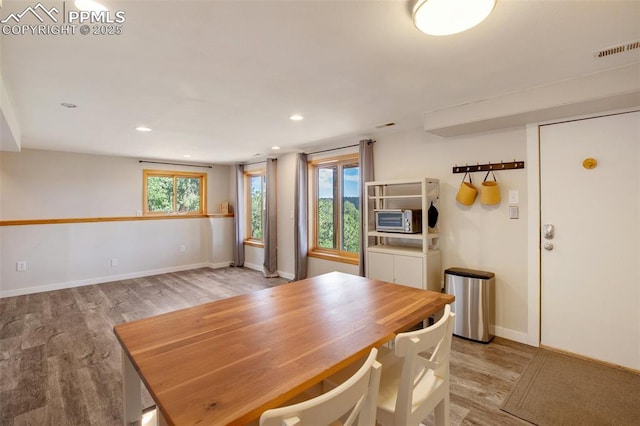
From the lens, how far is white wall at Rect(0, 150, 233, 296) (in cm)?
462

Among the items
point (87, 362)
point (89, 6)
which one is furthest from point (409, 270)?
point (89, 6)

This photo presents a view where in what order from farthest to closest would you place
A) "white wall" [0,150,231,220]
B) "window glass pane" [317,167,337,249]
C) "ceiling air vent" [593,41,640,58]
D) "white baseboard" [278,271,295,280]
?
"white baseboard" [278,271,295,280]
"window glass pane" [317,167,337,249]
"white wall" [0,150,231,220]
"ceiling air vent" [593,41,640,58]

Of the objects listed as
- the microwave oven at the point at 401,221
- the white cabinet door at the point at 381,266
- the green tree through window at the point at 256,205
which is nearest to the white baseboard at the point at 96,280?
the green tree through window at the point at 256,205

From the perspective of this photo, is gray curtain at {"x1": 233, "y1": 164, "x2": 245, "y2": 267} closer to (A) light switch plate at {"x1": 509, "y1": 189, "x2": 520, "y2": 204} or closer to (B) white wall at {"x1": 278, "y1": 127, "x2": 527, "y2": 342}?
(B) white wall at {"x1": 278, "y1": 127, "x2": 527, "y2": 342}

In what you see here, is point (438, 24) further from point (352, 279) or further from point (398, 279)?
point (398, 279)

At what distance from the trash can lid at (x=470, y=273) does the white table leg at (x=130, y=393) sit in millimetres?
2788

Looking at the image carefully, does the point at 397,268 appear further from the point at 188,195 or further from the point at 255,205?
the point at 188,195

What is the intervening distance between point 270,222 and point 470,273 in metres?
3.46

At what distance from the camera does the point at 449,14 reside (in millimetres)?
1343

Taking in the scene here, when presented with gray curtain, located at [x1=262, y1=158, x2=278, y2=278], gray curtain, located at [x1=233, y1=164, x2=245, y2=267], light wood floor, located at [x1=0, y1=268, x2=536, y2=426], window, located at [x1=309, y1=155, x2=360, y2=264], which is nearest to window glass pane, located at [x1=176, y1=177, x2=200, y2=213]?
gray curtain, located at [x1=233, y1=164, x2=245, y2=267]

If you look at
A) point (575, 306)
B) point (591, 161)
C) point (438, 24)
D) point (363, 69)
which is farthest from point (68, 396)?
point (591, 161)

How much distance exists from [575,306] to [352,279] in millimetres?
2072

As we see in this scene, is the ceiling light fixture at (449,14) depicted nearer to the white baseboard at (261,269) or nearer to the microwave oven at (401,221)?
the microwave oven at (401,221)

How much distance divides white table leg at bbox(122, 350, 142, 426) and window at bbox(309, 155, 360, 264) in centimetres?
324
